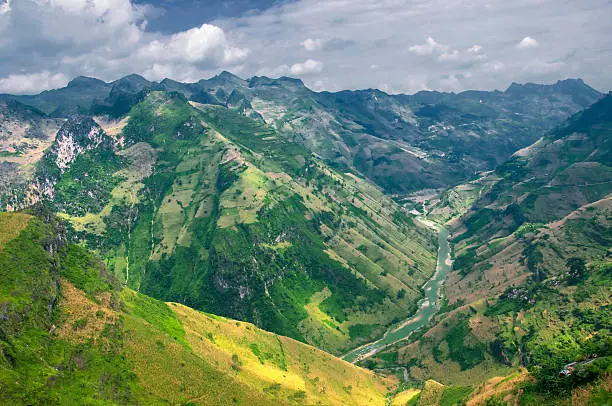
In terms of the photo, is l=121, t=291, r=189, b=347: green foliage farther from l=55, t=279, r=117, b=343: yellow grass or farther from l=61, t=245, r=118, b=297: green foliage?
l=55, t=279, r=117, b=343: yellow grass

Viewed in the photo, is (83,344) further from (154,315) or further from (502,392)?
(502,392)

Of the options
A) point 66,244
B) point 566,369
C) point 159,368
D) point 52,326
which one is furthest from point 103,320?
point 566,369

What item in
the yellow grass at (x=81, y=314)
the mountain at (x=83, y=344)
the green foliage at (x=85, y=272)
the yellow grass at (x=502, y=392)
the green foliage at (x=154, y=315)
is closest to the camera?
the mountain at (x=83, y=344)

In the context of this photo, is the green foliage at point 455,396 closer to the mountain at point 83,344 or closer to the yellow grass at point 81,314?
the mountain at point 83,344

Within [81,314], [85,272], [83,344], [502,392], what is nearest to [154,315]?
[85,272]

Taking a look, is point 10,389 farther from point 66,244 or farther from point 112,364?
point 66,244

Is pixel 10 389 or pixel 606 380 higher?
pixel 10 389

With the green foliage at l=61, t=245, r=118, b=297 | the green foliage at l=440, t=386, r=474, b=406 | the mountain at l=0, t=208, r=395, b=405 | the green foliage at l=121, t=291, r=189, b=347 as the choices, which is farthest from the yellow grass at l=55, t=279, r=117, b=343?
the green foliage at l=440, t=386, r=474, b=406

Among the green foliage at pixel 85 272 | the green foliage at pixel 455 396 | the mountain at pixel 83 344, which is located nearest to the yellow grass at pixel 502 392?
the green foliage at pixel 455 396

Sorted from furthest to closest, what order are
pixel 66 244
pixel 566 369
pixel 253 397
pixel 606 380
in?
pixel 66 244, pixel 253 397, pixel 566 369, pixel 606 380
